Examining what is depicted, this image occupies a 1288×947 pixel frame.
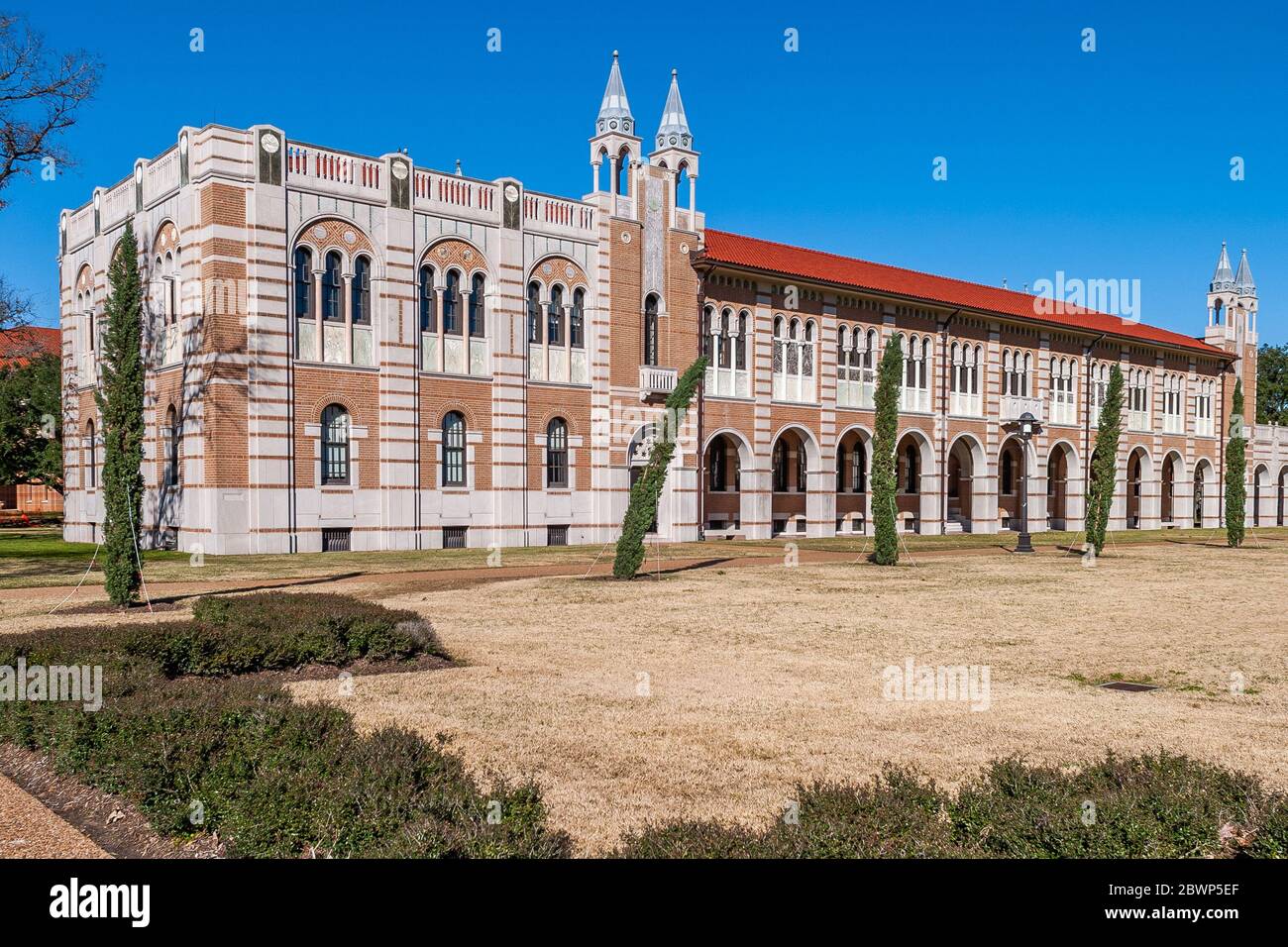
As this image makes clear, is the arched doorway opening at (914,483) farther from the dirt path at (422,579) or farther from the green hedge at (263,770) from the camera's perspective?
the green hedge at (263,770)

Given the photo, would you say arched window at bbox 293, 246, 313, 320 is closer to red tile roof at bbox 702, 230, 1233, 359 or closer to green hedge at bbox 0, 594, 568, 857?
red tile roof at bbox 702, 230, 1233, 359

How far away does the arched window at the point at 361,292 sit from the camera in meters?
32.3

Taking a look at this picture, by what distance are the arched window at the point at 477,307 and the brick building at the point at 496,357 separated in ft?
0.36

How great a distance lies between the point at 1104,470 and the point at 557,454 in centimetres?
1857

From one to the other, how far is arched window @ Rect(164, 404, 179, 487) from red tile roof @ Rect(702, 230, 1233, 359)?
20053 millimetres

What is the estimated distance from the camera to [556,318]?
37375mm

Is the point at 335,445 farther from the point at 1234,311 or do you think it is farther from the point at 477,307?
the point at 1234,311

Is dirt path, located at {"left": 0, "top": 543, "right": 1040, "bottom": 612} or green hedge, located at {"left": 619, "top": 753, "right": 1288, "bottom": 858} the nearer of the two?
green hedge, located at {"left": 619, "top": 753, "right": 1288, "bottom": 858}

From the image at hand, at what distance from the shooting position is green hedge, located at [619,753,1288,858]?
5.13m

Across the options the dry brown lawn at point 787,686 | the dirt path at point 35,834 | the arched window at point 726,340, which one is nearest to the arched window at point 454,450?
the arched window at point 726,340

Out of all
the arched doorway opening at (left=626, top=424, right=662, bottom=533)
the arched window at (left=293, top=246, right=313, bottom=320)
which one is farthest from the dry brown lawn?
the arched doorway opening at (left=626, top=424, right=662, bottom=533)

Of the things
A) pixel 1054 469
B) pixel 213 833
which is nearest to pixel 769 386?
pixel 1054 469

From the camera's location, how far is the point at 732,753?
27.8 feet
